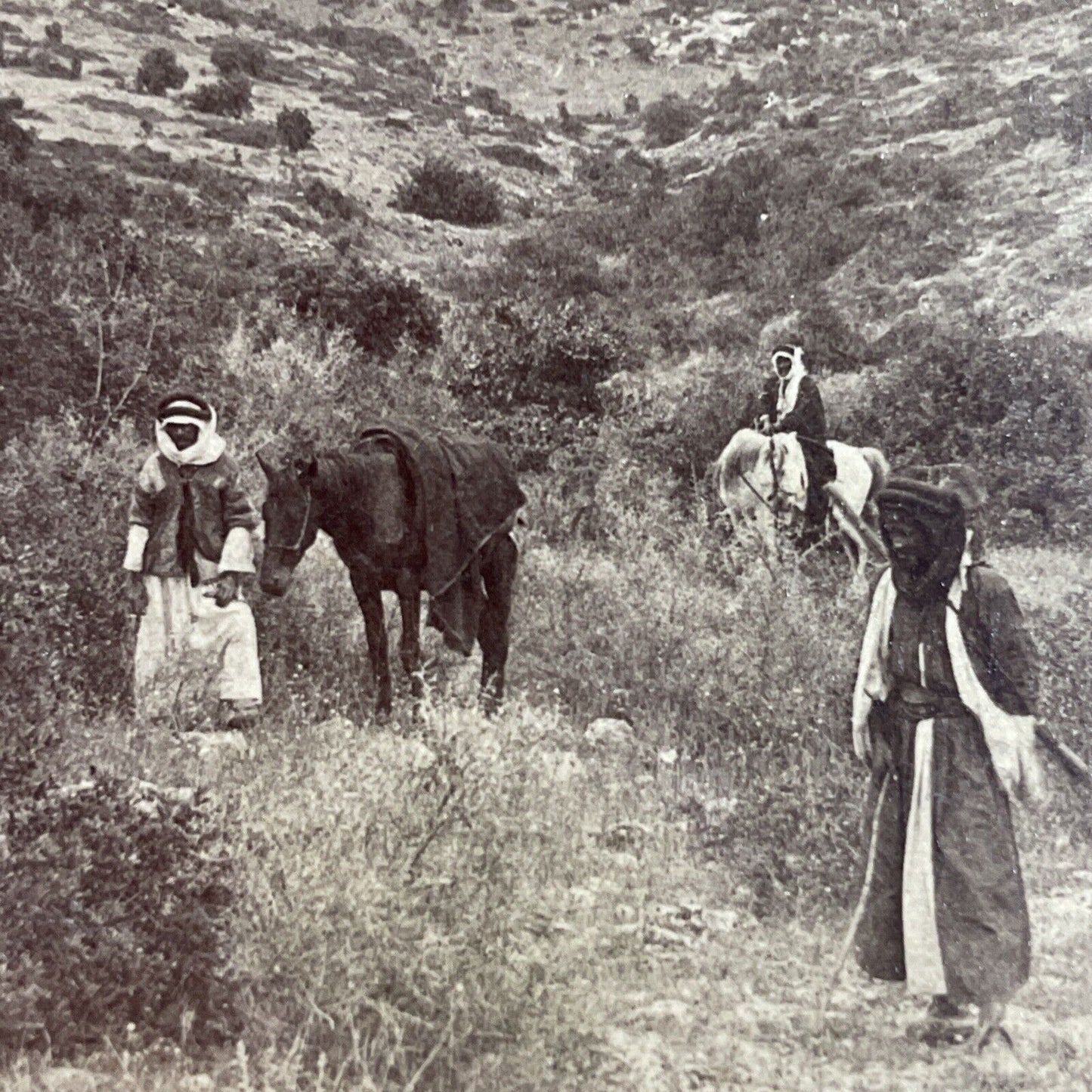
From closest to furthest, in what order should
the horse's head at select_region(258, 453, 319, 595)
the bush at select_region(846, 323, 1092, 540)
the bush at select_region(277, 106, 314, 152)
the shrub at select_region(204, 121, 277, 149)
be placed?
the horse's head at select_region(258, 453, 319, 595) < the bush at select_region(846, 323, 1092, 540) < the shrub at select_region(204, 121, 277, 149) < the bush at select_region(277, 106, 314, 152)

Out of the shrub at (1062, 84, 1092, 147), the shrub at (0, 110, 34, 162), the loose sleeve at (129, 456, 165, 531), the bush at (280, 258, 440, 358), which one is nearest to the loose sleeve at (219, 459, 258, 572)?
the loose sleeve at (129, 456, 165, 531)

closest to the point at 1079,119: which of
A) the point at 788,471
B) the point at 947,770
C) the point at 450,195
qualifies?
the point at 788,471

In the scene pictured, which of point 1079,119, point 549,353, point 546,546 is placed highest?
point 1079,119

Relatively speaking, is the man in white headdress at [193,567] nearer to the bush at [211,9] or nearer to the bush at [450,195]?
the bush at [450,195]

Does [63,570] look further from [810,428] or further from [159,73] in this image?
[810,428]

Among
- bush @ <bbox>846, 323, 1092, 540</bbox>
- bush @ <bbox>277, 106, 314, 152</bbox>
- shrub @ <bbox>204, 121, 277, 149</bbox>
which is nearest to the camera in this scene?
bush @ <bbox>846, 323, 1092, 540</bbox>

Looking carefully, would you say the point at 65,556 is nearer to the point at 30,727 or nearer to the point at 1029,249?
the point at 30,727

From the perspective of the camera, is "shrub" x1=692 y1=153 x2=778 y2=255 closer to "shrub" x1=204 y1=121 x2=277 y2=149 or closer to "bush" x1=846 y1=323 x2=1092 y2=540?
"bush" x1=846 y1=323 x2=1092 y2=540
